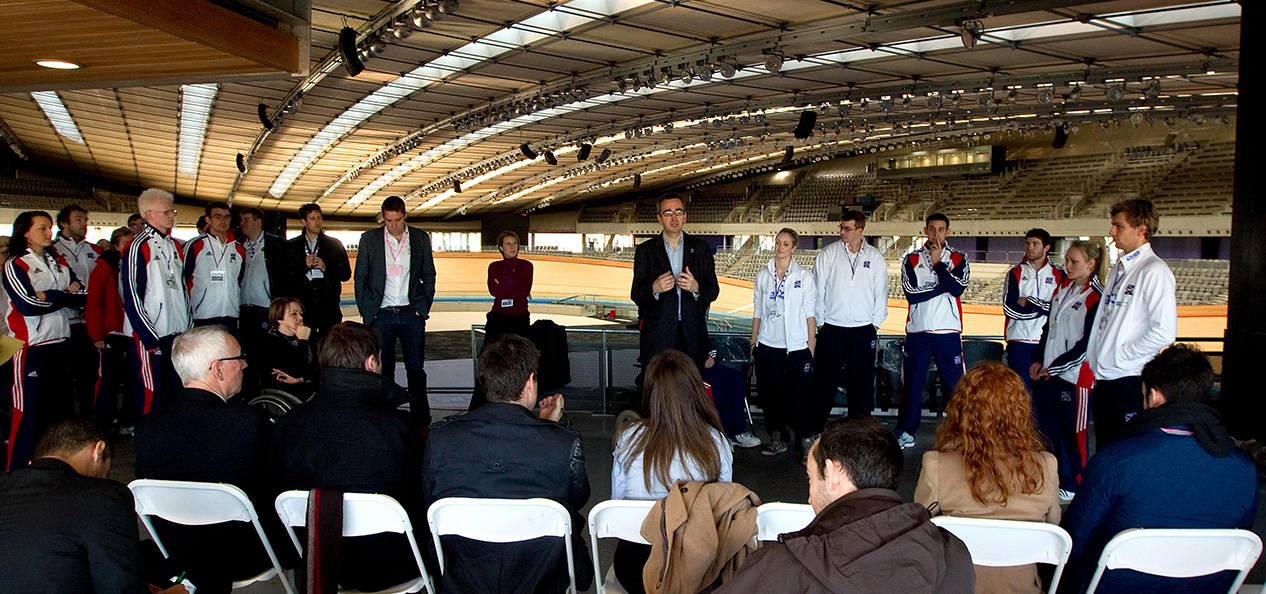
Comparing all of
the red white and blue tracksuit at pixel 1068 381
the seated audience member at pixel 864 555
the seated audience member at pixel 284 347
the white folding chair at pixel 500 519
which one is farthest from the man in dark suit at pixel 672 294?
the seated audience member at pixel 864 555

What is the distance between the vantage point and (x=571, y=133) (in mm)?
22422

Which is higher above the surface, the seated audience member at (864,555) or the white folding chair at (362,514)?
the seated audience member at (864,555)

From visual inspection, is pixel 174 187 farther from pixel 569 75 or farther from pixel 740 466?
pixel 740 466

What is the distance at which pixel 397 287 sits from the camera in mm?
5578

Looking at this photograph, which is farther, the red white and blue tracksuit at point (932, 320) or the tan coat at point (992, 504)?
the red white and blue tracksuit at point (932, 320)

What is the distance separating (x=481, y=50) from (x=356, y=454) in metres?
11.7

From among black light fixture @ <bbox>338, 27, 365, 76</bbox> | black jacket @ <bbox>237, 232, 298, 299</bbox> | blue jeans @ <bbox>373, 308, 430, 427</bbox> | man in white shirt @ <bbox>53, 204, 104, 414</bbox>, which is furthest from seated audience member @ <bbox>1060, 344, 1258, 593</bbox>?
black light fixture @ <bbox>338, 27, 365, 76</bbox>

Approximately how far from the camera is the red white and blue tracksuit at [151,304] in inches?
190

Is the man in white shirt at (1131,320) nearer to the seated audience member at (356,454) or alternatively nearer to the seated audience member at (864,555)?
the seated audience member at (864,555)

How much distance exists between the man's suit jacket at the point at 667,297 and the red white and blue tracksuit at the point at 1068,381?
7.10ft

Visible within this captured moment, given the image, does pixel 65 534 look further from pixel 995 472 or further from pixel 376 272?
pixel 376 272

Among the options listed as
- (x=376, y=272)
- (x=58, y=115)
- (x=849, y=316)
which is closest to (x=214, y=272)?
(x=376, y=272)

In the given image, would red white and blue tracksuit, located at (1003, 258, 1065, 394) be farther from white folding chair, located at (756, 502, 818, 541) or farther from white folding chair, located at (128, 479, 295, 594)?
white folding chair, located at (128, 479, 295, 594)

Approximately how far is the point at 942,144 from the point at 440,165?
21.2 m
